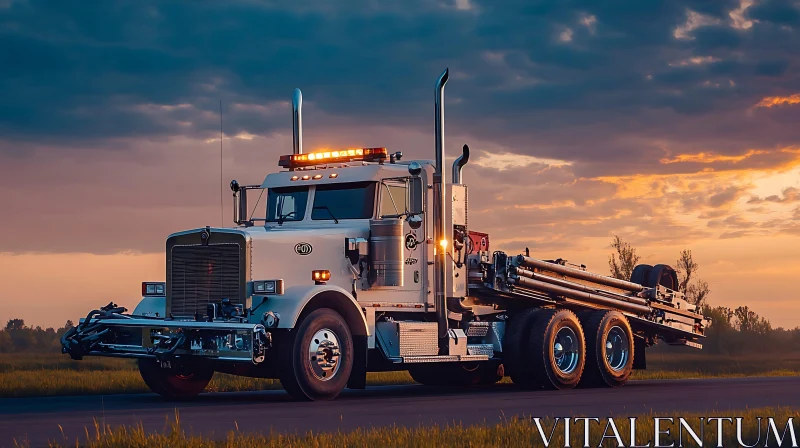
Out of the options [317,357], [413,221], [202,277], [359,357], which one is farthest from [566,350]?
[202,277]

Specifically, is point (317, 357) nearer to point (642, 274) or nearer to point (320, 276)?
point (320, 276)

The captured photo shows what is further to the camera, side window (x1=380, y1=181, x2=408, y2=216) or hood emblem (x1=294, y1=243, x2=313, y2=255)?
side window (x1=380, y1=181, x2=408, y2=216)

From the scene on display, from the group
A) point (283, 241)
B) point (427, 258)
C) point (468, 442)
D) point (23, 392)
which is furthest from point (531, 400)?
point (23, 392)

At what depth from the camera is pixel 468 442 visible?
1162 cm

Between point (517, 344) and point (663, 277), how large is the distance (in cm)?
616

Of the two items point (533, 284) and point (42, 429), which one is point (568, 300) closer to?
point (533, 284)

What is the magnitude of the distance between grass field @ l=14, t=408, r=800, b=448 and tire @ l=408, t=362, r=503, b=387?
33.7ft

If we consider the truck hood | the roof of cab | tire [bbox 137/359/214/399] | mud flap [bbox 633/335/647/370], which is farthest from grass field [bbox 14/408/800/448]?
mud flap [bbox 633/335/647/370]

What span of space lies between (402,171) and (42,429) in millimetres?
8546

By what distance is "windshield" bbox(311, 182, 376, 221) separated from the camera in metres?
19.8

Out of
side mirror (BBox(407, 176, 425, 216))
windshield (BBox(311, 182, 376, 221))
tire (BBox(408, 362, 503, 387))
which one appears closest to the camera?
windshield (BBox(311, 182, 376, 221))

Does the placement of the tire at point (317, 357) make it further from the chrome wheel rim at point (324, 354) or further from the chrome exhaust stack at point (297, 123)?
the chrome exhaust stack at point (297, 123)

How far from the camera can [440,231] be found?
2053cm

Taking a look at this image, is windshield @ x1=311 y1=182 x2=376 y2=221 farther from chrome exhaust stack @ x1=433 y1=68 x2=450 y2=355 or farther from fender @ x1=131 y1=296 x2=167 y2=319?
fender @ x1=131 y1=296 x2=167 y2=319
